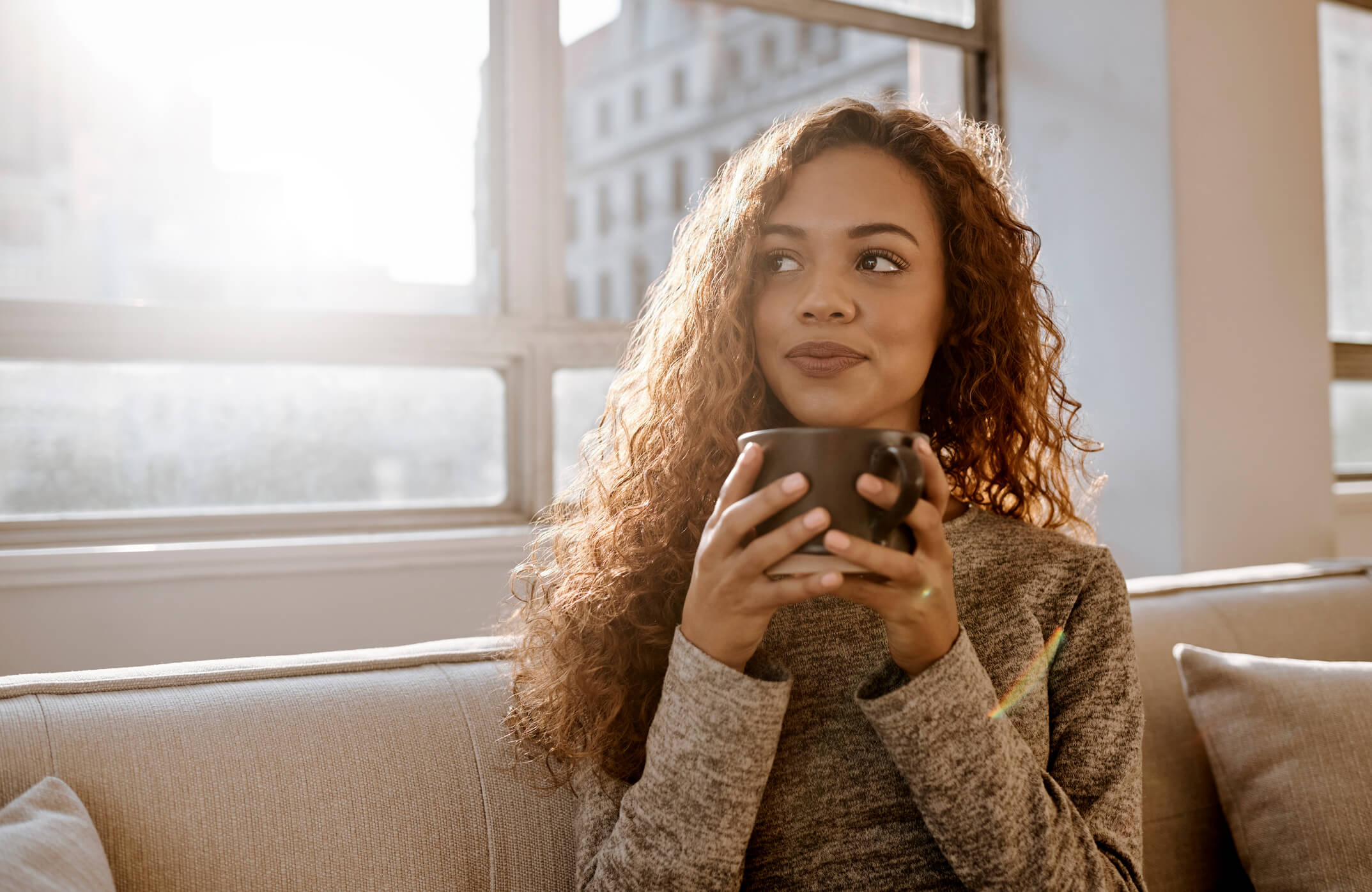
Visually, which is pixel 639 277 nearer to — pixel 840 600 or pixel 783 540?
pixel 840 600

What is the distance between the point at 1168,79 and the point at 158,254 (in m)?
1.92

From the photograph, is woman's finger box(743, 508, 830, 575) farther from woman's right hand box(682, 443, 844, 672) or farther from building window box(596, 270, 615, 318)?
Result: building window box(596, 270, 615, 318)

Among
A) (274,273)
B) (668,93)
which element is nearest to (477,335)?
(274,273)

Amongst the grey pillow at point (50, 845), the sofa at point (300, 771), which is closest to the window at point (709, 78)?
the sofa at point (300, 771)

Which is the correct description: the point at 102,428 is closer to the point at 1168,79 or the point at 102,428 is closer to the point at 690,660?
the point at 690,660

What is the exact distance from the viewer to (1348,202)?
2.90 meters

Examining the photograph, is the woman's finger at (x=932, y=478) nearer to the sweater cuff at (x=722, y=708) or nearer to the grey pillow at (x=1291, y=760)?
the sweater cuff at (x=722, y=708)

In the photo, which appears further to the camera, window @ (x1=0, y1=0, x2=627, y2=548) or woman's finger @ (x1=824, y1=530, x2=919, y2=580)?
window @ (x1=0, y1=0, x2=627, y2=548)

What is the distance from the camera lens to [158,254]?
1.73 metres

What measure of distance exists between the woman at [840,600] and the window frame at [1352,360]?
2.13 m

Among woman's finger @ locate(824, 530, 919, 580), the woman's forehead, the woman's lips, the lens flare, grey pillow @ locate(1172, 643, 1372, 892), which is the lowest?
grey pillow @ locate(1172, 643, 1372, 892)

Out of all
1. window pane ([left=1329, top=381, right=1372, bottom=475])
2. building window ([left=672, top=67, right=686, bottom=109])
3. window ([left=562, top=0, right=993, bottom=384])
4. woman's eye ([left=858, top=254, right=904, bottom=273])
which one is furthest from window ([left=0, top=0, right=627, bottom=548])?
window pane ([left=1329, top=381, right=1372, bottom=475])

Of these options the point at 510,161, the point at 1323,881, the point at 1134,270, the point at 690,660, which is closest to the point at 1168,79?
the point at 1134,270

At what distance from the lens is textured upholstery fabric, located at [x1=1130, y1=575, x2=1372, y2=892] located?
4.19 feet
